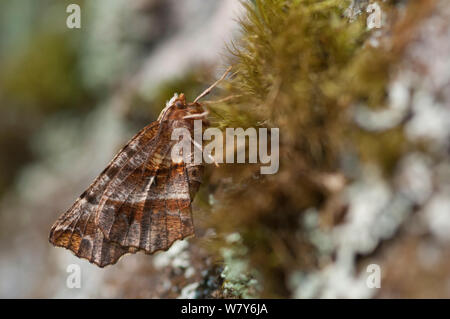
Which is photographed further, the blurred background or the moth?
the moth

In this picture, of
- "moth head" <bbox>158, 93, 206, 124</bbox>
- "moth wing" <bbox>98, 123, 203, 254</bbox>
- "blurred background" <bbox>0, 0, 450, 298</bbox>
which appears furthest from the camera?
"moth head" <bbox>158, 93, 206, 124</bbox>

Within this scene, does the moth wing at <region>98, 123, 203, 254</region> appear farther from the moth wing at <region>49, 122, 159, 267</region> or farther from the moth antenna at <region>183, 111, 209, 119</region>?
the moth antenna at <region>183, 111, 209, 119</region>

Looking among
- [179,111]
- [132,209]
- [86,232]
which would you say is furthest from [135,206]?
[179,111]

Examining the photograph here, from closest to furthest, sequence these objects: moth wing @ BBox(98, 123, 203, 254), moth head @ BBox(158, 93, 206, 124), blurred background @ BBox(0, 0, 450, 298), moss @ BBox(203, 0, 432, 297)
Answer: blurred background @ BBox(0, 0, 450, 298) < moss @ BBox(203, 0, 432, 297) < moth wing @ BBox(98, 123, 203, 254) < moth head @ BBox(158, 93, 206, 124)

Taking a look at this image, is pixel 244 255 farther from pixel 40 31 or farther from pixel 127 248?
pixel 40 31

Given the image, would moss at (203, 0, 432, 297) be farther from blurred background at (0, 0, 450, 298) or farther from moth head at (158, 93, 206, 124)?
moth head at (158, 93, 206, 124)

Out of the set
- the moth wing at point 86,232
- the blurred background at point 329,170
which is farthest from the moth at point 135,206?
the blurred background at point 329,170

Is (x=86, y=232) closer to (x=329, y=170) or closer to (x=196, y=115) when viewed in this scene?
(x=196, y=115)

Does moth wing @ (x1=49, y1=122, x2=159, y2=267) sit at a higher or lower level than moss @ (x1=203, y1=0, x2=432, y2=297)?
lower

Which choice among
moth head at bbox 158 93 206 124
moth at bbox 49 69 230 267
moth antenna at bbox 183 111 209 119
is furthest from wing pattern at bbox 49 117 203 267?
moth antenna at bbox 183 111 209 119

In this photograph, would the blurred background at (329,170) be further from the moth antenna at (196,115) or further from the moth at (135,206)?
the moth at (135,206)
